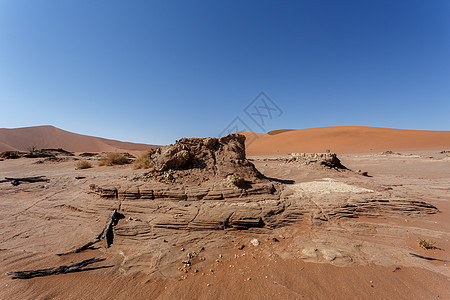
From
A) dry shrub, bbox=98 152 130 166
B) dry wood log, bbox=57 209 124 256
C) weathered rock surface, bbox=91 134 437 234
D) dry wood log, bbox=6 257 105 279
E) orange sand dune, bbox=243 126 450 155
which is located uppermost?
orange sand dune, bbox=243 126 450 155

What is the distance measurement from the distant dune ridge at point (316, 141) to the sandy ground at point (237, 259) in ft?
85.4

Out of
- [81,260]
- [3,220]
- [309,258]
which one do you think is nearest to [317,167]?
[309,258]

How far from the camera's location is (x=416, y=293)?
2164 millimetres

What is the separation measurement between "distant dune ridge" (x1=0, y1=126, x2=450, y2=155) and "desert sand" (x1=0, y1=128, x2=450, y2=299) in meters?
25.0

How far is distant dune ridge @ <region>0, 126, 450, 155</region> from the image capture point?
28.7 m

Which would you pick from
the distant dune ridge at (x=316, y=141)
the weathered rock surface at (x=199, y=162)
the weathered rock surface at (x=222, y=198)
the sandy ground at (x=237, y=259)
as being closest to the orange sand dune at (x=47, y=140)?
the distant dune ridge at (x=316, y=141)

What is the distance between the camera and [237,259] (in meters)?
2.79

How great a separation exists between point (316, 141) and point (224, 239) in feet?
126

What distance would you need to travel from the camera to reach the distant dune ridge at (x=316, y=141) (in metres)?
28.7

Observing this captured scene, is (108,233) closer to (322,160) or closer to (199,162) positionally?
(199,162)

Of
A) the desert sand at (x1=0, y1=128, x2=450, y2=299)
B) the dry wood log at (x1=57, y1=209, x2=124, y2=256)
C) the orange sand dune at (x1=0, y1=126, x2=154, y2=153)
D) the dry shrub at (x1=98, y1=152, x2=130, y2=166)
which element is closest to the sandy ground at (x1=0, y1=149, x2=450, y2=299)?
the desert sand at (x1=0, y1=128, x2=450, y2=299)

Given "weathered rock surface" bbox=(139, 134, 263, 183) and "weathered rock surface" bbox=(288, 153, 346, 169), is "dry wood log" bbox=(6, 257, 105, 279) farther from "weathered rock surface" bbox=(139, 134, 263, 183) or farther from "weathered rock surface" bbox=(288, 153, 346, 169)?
"weathered rock surface" bbox=(288, 153, 346, 169)

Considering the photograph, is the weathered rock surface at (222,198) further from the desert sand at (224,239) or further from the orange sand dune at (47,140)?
the orange sand dune at (47,140)

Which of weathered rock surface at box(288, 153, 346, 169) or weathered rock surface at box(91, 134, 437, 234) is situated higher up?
weathered rock surface at box(288, 153, 346, 169)
